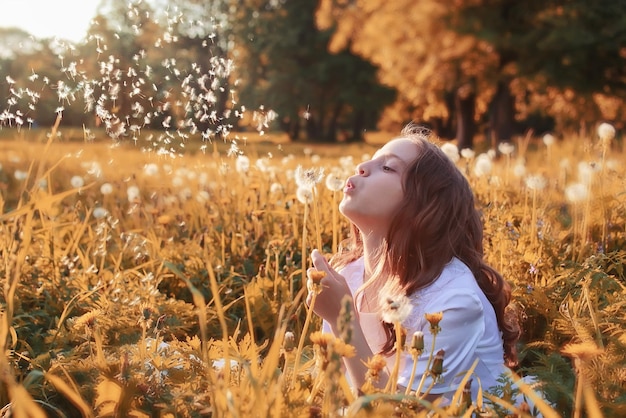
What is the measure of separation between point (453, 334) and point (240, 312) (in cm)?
120

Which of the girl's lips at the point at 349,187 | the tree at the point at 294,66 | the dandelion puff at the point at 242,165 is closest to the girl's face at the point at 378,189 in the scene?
the girl's lips at the point at 349,187

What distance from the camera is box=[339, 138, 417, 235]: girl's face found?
212 centimetres

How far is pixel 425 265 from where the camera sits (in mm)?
2152

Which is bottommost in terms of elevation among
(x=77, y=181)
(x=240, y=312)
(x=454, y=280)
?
(x=240, y=312)

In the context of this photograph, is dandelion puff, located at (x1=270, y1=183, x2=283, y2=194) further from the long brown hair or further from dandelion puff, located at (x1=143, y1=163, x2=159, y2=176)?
the long brown hair

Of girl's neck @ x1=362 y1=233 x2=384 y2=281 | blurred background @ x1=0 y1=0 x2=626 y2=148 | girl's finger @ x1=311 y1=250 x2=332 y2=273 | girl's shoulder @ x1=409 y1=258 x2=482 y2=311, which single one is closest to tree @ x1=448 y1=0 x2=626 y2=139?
blurred background @ x1=0 y1=0 x2=626 y2=148

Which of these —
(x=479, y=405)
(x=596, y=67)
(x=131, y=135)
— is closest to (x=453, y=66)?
(x=596, y=67)

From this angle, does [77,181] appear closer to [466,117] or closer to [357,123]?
[466,117]

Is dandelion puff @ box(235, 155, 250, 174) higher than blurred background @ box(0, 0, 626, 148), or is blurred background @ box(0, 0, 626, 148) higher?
blurred background @ box(0, 0, 626, 148)

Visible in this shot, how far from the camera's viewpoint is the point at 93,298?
103 inches

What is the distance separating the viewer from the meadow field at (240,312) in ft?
4.24

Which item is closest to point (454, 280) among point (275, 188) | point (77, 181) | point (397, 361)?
point (397, 361)

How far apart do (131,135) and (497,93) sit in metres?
15.1

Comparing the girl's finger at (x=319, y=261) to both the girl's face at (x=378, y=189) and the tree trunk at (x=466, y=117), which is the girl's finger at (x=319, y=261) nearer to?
the girl's face at (x=378, y=189)
